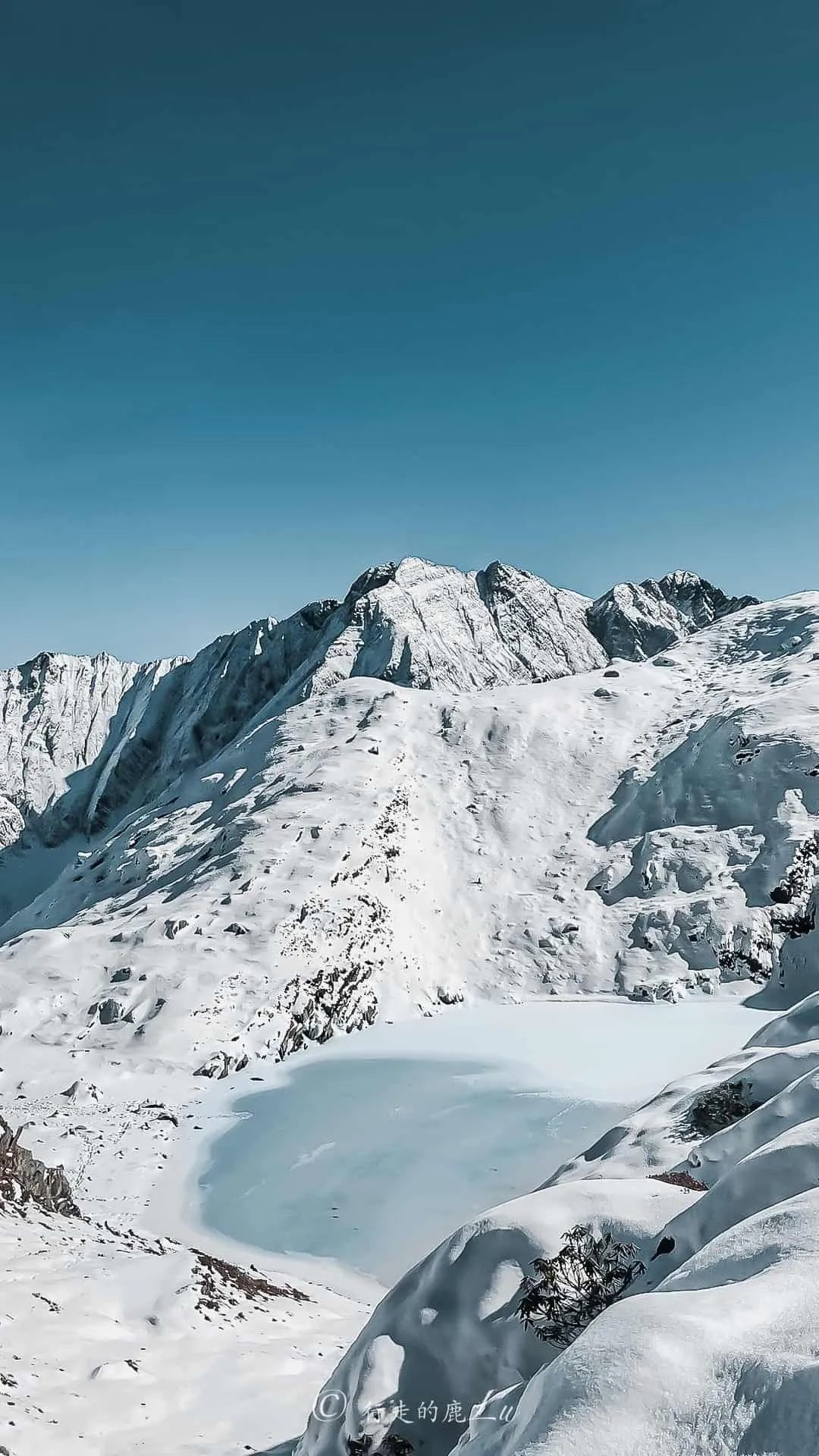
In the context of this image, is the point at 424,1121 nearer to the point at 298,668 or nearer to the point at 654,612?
the point at 298,668

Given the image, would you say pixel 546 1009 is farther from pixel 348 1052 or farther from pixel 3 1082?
pixel 3 1082

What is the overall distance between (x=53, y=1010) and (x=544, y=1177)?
63.7 feet

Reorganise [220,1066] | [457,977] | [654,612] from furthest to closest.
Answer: [654,612] < [457,977] < [220,1066]

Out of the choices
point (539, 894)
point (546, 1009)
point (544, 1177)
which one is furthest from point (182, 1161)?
point (539, 894)

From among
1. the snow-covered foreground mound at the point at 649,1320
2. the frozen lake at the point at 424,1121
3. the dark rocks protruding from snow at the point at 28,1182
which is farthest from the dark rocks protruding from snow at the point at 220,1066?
the snow-covered foreground mound at the point at 649,1320

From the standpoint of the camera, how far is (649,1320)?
3.93 meters

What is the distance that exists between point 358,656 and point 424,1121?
6665cm

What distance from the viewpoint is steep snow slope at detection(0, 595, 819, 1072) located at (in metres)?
29.6

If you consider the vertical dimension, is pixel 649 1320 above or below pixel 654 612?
below

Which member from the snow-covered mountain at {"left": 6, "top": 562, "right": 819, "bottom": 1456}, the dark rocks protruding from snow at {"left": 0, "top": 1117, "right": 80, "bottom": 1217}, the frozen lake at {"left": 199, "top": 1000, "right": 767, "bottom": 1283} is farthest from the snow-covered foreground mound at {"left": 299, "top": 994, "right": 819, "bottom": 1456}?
the dark rocks protruding from snow at {"left": 0, "top": 1117, "right": 80, "bottom": 1217}

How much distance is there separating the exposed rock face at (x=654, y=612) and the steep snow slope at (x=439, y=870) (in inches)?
1707

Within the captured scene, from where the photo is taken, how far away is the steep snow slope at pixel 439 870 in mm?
29625

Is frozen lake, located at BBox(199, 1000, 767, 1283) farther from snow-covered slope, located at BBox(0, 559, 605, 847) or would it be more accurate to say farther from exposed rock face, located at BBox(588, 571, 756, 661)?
exposed rock face, located at BBox(588, 571, 756, 661)

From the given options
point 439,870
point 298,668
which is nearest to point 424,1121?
point 439,870
